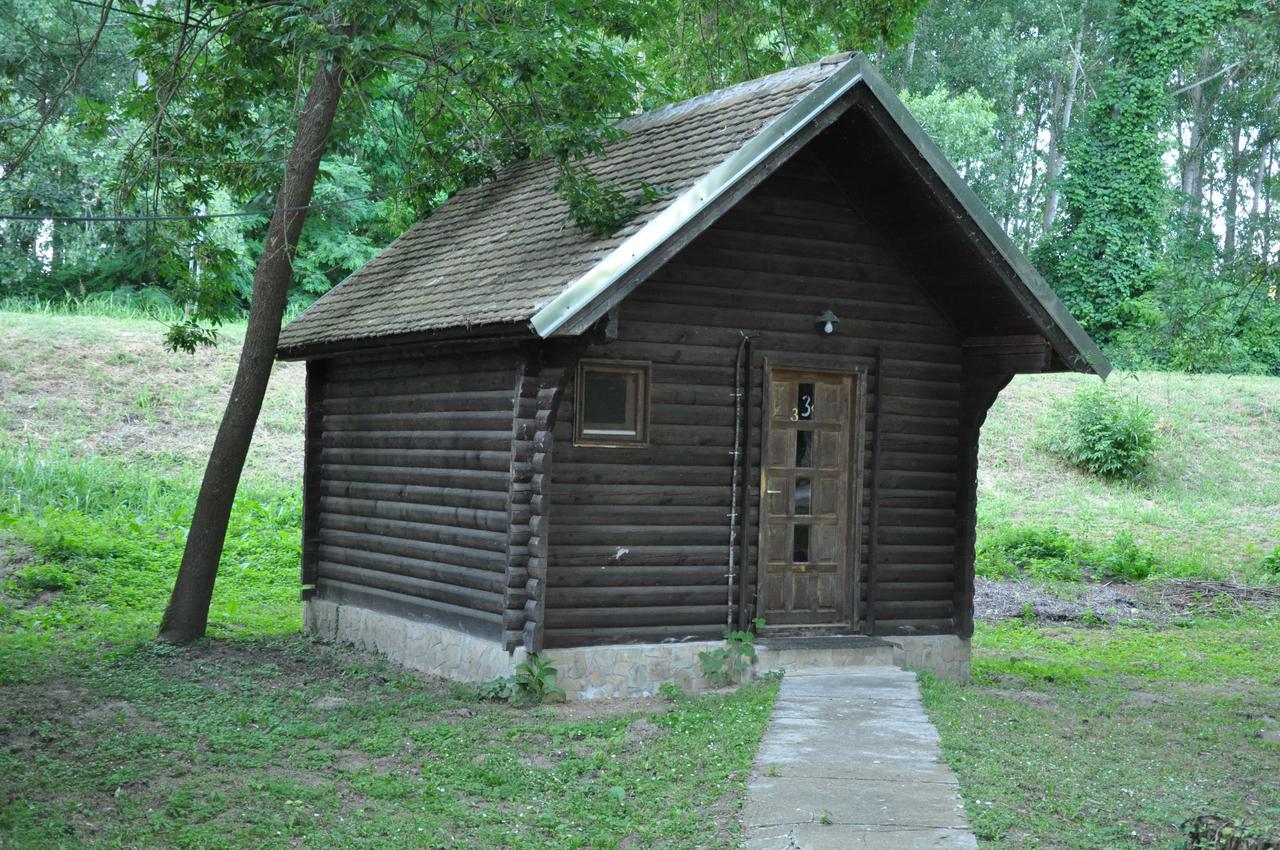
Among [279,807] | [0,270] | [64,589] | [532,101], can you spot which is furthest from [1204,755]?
[0,270]

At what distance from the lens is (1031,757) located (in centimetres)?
884

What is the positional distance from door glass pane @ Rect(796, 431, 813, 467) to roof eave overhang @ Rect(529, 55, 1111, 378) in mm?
2205

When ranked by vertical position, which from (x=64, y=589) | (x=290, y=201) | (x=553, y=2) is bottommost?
(x=64, y=589)

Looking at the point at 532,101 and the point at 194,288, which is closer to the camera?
the point at 532,101

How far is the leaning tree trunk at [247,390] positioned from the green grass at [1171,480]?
1195cm

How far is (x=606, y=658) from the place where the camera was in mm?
11141

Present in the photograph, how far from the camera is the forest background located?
12938 millimetres

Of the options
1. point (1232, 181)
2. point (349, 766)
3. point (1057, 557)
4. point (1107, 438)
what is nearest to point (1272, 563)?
point (1057, 557)

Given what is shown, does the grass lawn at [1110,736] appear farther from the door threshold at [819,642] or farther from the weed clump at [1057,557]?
the weed clump at [1057,557]

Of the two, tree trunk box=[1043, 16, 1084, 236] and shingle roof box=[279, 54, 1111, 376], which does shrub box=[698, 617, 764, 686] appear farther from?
tree trunk box=[1043, 16, 1084, 236]

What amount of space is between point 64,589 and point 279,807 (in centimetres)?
990

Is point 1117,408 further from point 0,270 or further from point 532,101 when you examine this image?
point 0,270

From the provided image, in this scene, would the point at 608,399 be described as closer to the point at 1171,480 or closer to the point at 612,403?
the point at 612,403

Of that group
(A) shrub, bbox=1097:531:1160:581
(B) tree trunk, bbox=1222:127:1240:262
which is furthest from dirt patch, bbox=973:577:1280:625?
(B) tree trunk, bbox=1222:127:1240:262
